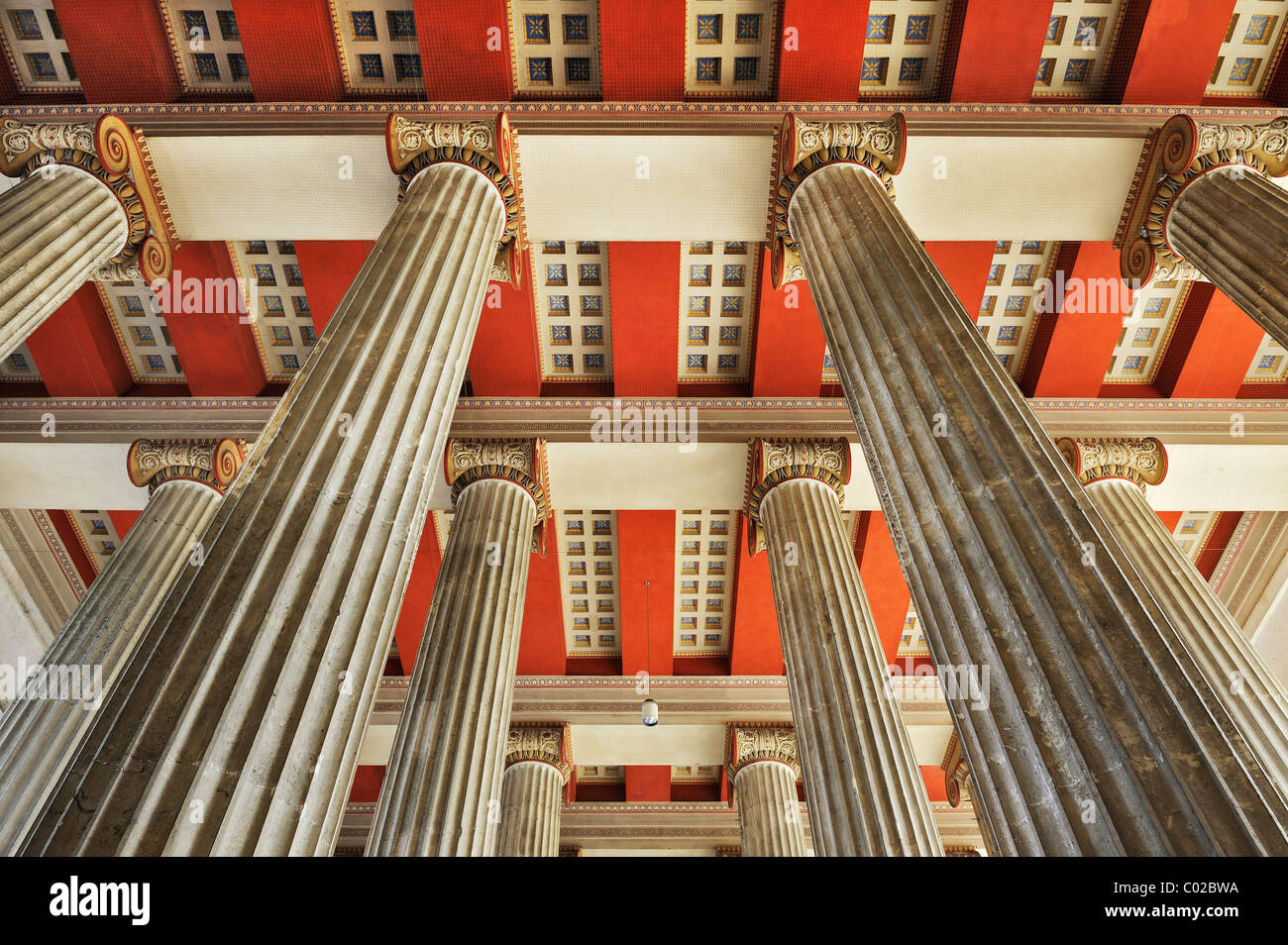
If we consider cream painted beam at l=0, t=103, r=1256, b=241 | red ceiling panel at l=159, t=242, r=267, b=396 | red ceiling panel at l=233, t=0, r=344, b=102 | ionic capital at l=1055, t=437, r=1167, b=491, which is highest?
red ceiling panel at l=233, t=0, r=344, b=102

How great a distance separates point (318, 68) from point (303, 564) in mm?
6154

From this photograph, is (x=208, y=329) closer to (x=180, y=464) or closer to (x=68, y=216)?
(x=180, y=464)

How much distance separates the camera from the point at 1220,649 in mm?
7188

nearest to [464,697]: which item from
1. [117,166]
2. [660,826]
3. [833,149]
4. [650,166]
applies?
[650,166]

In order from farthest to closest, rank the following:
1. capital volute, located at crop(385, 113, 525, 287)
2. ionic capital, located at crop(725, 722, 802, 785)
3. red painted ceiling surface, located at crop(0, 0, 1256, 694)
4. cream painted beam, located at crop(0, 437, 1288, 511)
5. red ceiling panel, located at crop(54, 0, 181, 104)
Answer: ionic capital, located at crop(725, 722, 802, 785), cream painted beam, located at crop(0, 437, 1288, 511), red painted ceiling surface, located at crop(0, 0, 1256, 694), red ceiling panel, located at crop(54, 0, 181, 104), capital volute, located at crop(385, 113, 525, 287)

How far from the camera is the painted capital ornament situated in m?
6.70

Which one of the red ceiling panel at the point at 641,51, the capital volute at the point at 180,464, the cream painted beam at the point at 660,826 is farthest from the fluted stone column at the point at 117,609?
the cream painted beam at the point at 660,826

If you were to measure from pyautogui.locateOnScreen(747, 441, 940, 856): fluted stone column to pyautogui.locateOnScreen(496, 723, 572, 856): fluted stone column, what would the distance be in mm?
5867

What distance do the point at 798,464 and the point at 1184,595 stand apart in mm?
4244

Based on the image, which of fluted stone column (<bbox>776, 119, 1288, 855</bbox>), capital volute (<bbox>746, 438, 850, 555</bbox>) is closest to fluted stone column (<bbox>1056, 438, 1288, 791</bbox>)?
capital volute (<bbox>746, 438, 850, 555</bbox>)

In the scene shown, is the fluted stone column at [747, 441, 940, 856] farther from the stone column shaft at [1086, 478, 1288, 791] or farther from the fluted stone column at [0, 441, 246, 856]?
the fluted stone column at [0, 441, 246, 856]

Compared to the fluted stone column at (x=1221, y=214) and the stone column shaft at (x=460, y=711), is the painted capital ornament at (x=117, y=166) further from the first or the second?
the fluted stone column at (x=1221, y=214)
